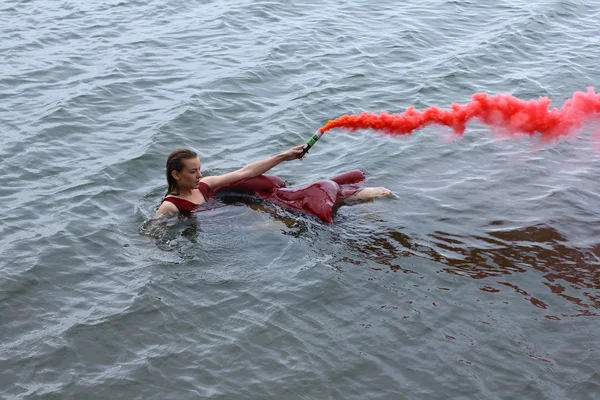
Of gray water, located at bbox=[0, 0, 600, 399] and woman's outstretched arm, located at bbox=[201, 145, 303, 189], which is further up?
woman's outstretched arm, located at bbox=[201, 145, 303, 189]

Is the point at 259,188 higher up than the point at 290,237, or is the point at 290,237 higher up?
the point at 259,188

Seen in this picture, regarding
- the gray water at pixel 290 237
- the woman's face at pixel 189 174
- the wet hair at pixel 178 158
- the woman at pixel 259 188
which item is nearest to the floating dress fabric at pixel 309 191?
the woman at pixel 259 188

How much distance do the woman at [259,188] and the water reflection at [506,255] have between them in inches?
25.0

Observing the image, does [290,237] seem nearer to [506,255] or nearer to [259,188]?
[259,188]

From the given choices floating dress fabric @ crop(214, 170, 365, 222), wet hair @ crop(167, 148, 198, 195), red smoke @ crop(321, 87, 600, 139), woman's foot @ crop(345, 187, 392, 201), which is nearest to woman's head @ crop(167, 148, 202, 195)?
wet hair @ crop(167, 148, 198, 195)

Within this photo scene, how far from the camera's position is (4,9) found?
59.1 feet

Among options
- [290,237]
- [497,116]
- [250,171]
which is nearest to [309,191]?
[290,237]

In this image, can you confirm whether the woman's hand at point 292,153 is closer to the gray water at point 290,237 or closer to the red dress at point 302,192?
the red dress at point 302,192

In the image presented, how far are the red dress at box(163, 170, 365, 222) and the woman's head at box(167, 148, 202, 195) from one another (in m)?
0.23

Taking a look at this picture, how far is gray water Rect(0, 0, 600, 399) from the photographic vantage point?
666 cm

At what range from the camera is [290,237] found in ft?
28.4

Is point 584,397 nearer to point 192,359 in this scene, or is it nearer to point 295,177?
point 192,359

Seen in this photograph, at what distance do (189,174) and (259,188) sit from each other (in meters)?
0.91

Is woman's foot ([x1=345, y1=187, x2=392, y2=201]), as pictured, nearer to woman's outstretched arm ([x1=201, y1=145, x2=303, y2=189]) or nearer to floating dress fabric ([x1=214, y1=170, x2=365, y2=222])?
floating dress fabric ([x1=214, y1=170, x2=365, y2=222])
